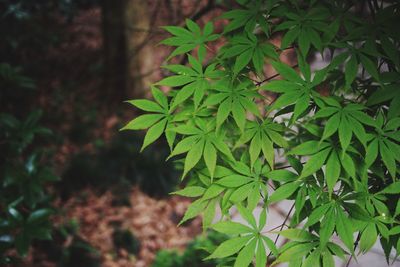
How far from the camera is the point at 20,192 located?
9.66ft

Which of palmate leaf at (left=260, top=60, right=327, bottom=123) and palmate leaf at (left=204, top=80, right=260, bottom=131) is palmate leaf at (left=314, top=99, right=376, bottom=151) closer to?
palmate leaf at (left=260, top=60, right=327, bottom=123)

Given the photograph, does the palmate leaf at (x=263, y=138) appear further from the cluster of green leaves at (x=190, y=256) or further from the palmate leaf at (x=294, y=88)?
the cluster of green leaves at (x=190, y=256)

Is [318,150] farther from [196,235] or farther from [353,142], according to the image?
[196,235]

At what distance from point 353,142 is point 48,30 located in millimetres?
4743

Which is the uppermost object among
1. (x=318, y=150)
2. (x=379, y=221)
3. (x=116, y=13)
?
(x=116, y=13)

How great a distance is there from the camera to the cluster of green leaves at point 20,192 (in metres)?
2.67

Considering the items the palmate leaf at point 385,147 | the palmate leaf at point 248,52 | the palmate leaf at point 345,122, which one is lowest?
the palmate leaf at point 385,147

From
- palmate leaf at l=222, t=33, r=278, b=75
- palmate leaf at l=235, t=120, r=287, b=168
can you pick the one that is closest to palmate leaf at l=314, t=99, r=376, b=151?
palmate leaf at l=235, t=120, r=287, b=168

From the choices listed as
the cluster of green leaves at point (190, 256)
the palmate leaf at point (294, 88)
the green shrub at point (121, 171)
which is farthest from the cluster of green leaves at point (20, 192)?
the palmate leaf at point (294, 88)

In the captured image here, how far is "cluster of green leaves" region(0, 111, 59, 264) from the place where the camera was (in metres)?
2.67

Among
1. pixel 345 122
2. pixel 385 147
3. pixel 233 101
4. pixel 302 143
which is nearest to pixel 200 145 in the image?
pixel 233 101

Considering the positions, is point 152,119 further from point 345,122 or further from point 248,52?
point 345,122

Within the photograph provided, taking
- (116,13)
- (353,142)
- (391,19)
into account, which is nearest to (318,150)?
(353,142)

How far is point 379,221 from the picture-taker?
146 centimetres
